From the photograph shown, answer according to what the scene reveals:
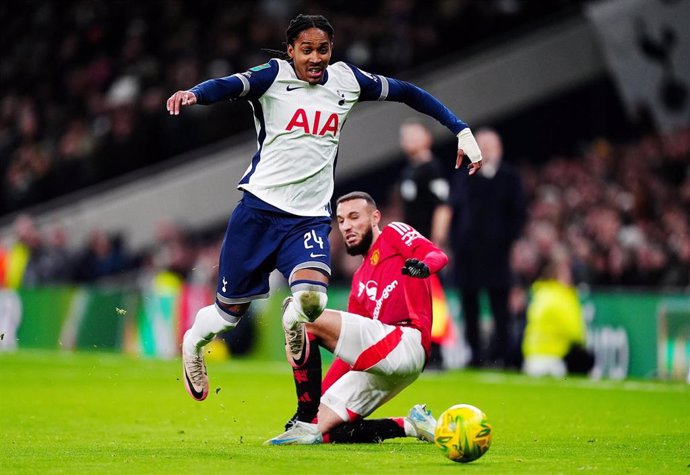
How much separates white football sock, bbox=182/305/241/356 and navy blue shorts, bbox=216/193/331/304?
12 centimetres

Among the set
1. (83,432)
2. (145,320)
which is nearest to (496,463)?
(83,432)

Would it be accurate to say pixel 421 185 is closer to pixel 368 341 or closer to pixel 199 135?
pixel 368 341

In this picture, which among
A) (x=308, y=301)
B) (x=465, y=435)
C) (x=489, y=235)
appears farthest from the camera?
(x=489, y=235)

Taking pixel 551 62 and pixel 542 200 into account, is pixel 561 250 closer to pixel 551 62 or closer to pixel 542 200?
pixel 542 200

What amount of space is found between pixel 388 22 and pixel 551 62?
291cm

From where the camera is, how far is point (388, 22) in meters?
23.5

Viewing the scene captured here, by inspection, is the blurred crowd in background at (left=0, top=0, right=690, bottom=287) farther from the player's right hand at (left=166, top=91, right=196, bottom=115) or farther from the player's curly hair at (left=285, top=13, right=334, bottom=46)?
the player's right hand at (left=166, top=91, right=196, bottom=115)

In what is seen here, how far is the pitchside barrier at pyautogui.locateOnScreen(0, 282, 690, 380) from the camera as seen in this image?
47.0 feet

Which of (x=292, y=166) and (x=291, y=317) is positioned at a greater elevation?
(x=292, y=166)

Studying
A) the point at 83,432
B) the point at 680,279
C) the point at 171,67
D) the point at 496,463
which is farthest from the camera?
the point at 171,67

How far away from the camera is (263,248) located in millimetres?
7996

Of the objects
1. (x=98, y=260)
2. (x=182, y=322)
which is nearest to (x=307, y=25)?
(x=182, y=322)

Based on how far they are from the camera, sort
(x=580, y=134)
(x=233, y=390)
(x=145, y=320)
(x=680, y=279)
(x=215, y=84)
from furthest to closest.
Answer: (x=580, y=134) → (x=145, y=320) → (x=680, y=279) → (x=233, y=390) → (x=215, y=84)

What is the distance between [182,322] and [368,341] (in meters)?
10.5
